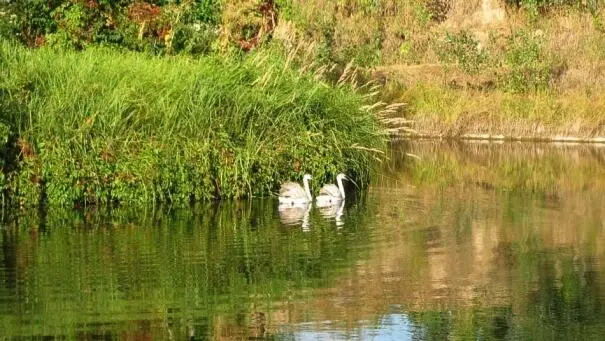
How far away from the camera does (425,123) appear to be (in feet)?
102

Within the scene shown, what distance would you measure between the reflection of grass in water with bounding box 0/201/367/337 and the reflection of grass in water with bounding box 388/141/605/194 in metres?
4.89

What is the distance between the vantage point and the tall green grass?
18.3 metres

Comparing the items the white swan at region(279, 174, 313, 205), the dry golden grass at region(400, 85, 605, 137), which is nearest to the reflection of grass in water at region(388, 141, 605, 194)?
the dry golden grass at region(400, 85, 605, 137)

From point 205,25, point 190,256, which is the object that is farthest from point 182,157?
point 205,25

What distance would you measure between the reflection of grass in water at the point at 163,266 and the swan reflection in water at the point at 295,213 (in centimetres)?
13

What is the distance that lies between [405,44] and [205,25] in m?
12.9

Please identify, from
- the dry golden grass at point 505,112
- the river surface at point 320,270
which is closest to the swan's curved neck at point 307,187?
the river surface at point 320,270

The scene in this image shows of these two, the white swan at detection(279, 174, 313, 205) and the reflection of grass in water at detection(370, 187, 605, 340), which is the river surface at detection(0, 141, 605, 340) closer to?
the reflection of grass in water at detection(370, 187, 605, 340)

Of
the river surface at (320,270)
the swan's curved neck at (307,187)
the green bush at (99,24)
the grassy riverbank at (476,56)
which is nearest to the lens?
the river surface at (320,270)

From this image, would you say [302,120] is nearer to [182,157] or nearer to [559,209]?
[182,157]

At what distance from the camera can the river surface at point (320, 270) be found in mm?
11609

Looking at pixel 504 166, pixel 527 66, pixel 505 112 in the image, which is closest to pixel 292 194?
pixel 504 166

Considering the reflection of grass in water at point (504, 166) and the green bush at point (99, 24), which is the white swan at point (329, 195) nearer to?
the reflection of grass in water at point (504, 166)

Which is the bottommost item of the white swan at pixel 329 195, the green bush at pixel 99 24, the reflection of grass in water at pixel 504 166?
the reflection of grass in water at pixel 504 166
